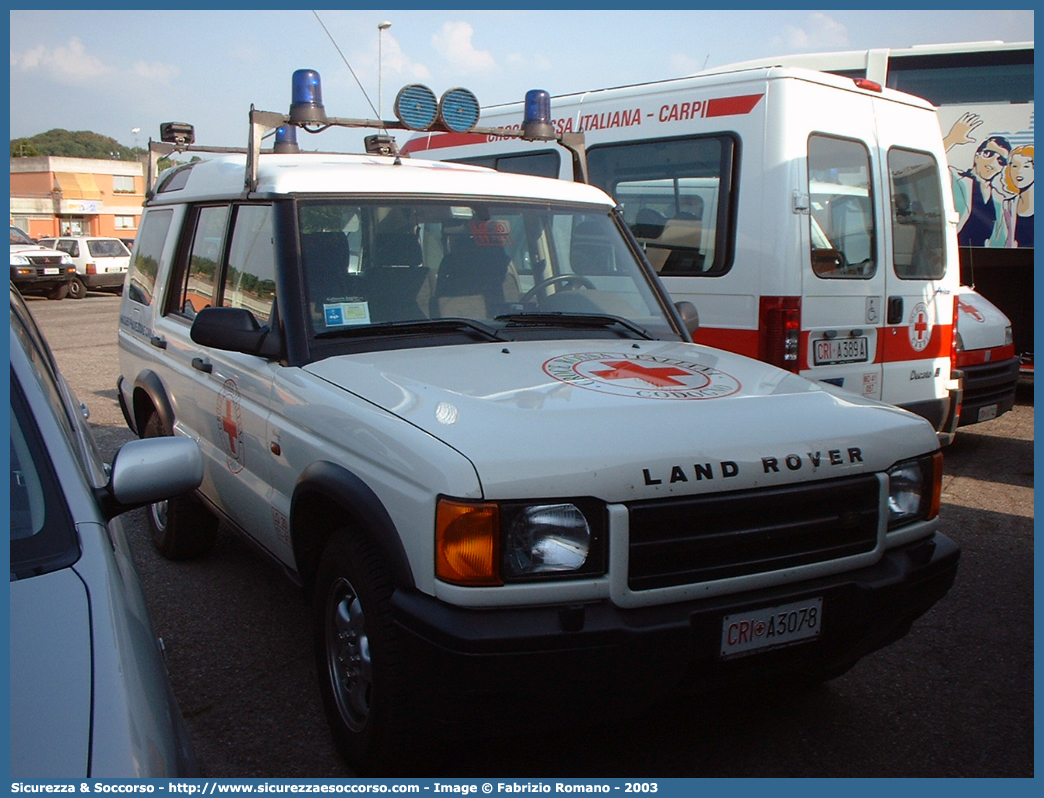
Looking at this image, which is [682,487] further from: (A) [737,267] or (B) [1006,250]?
(B) [1006,250]

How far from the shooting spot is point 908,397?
6465 millimetres

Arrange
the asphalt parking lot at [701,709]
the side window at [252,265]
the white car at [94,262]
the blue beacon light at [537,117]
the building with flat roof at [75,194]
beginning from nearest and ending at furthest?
the asphalt parking lot at [701,709] → the side window at [252,265] → the blue beacon light at [537,117] → the white car at [94,262] → the building with flat roof at [75,194]

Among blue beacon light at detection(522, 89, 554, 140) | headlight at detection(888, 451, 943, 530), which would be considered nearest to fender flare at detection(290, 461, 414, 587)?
headlight at detection(888, 451, 943, 530)

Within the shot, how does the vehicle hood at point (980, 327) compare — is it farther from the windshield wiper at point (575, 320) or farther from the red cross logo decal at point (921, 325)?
the windshield wiper at point (575, 320)

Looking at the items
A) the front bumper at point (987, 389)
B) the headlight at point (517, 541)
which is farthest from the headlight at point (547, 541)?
the front bumper at point (987, 389)

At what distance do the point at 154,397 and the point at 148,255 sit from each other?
1.01 metres

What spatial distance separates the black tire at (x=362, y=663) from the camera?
252cm

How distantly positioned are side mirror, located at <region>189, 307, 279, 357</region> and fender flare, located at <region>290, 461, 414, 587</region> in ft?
1.89

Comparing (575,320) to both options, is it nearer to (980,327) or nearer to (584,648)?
(584,648)

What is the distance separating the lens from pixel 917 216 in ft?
21.7

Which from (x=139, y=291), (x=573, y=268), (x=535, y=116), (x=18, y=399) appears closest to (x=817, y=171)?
(x=535, y=116)

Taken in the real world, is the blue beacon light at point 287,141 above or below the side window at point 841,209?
above

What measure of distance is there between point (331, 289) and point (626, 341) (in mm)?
1170

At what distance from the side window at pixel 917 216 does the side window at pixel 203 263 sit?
4.49 m
